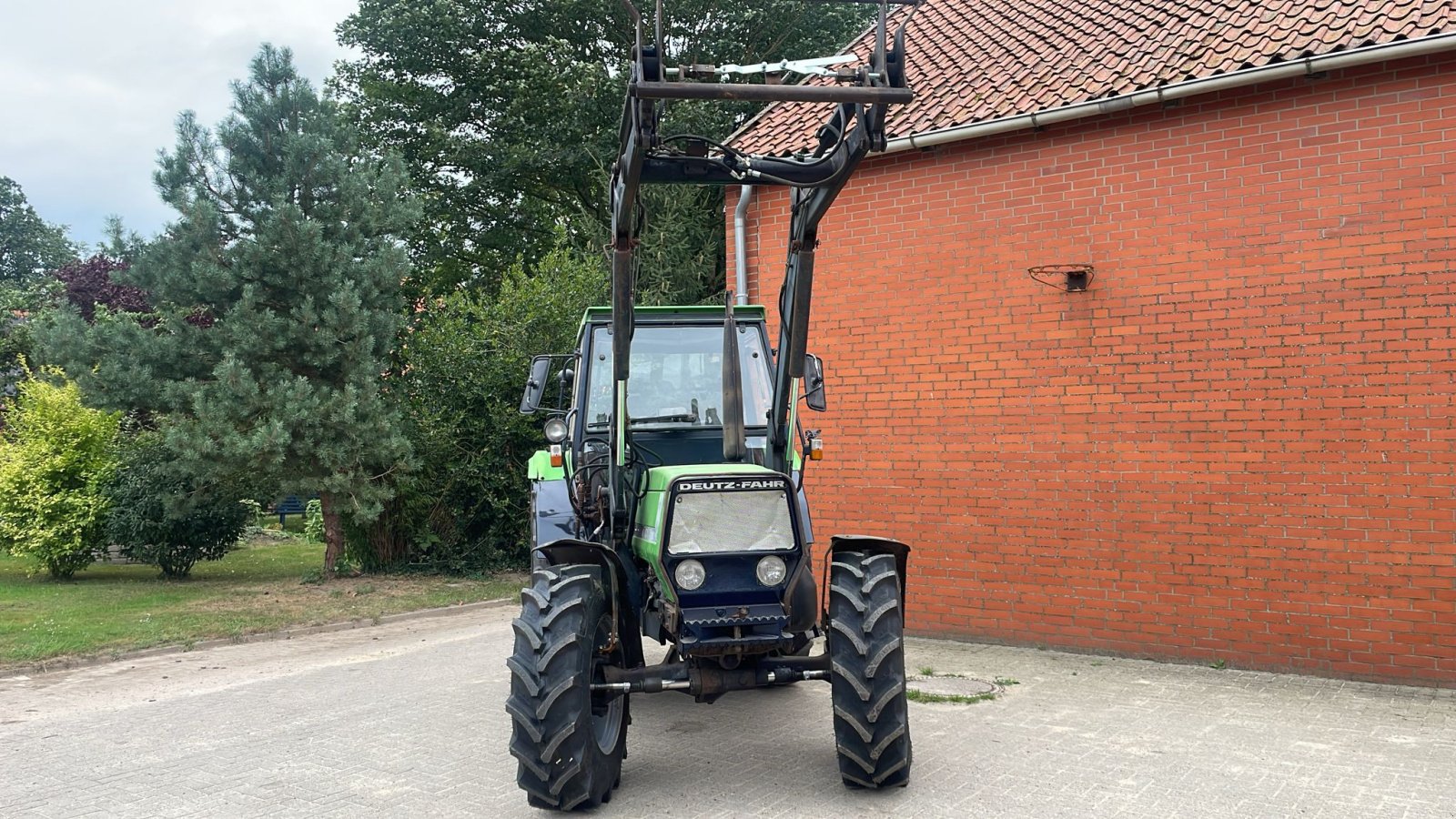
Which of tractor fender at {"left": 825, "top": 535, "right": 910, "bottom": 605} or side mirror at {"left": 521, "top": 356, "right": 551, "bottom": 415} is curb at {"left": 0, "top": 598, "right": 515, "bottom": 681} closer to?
side mirror at {"left": 521, "top": 356, "right": 551, "bottom": 415}

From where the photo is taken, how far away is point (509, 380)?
1611 centimetres

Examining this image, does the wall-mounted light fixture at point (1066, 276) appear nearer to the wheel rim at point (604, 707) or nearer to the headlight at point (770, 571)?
the headlight at point (770, 571)

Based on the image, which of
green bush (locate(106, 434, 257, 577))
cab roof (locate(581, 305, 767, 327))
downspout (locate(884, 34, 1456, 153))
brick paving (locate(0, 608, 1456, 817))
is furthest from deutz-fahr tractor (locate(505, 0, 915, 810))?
green bush (locate(106, 434, 257, 577))

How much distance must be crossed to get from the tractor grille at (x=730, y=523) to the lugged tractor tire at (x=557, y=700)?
0.53 meters

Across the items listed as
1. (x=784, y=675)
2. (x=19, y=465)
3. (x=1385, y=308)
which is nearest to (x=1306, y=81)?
(x=1385, y=308)

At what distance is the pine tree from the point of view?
533 inches

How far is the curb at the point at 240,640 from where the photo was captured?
32.1 feet

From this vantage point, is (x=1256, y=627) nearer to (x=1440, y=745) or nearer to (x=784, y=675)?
(x=1440, y=745)

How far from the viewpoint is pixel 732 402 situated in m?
6.79

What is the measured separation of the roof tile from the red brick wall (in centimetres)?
28

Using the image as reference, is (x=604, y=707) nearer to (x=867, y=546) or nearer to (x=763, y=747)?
(x=763, y=747)

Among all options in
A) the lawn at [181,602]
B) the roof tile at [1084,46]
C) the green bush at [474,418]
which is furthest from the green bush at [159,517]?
the roof tile at [1084,46]

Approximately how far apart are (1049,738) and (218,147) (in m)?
12.3

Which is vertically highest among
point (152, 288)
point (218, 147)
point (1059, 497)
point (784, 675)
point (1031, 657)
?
point (218, 147)
